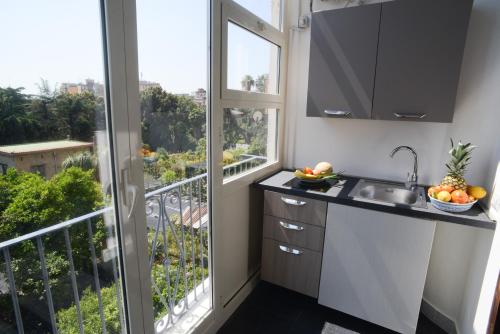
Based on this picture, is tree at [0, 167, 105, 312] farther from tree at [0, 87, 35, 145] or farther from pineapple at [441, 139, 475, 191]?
pineapple at [441, 139, 475, 191]

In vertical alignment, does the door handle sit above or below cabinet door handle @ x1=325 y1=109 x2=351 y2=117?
below

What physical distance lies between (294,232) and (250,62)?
121cm

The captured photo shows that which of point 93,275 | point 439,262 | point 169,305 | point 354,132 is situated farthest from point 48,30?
point 439,262

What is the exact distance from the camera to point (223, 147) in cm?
172

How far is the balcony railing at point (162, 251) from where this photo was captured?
92 centimetres

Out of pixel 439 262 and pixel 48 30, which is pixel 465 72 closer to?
pixel 439 262

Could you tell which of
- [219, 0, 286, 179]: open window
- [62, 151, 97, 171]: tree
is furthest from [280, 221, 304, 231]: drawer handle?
[62, 151, 97, 171]: tree

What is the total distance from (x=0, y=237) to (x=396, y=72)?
6.56 feet

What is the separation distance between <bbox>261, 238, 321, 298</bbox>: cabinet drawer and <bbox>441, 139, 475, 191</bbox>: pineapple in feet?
3.02

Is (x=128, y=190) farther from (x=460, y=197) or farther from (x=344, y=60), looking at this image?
(x=460, y=197)

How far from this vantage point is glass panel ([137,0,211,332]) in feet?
Answer: 3.91

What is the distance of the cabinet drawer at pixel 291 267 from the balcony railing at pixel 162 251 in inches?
18.5

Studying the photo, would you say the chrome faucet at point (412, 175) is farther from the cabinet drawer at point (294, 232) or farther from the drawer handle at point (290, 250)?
the drawer handle at point (290, 250)

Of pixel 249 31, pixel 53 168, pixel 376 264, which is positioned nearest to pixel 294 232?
pixel 376 264
